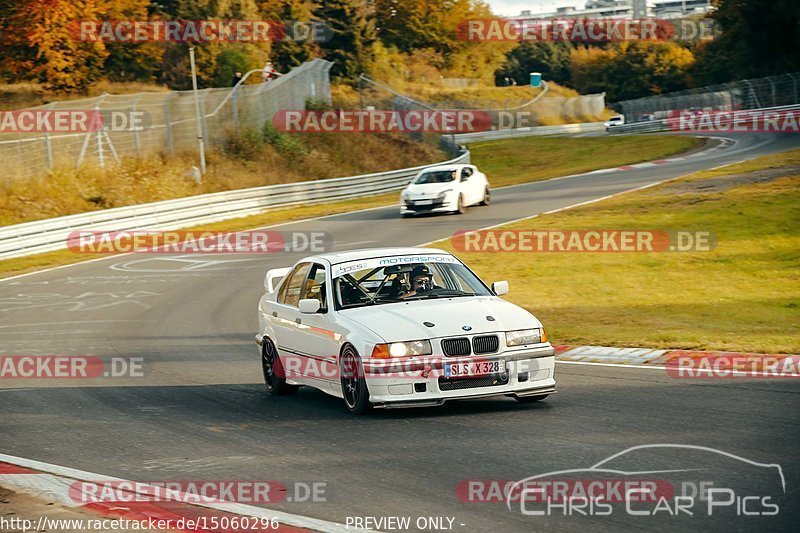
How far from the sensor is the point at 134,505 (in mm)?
7000

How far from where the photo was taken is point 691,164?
42.3m

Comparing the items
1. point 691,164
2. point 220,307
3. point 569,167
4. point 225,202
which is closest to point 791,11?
point 569,167

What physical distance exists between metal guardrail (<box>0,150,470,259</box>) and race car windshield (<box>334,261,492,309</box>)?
70.7ft

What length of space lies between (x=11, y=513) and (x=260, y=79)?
208 feet

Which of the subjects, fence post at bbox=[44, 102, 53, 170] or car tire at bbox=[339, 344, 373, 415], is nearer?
car tire at bbox=[339, 344, 373, 415]

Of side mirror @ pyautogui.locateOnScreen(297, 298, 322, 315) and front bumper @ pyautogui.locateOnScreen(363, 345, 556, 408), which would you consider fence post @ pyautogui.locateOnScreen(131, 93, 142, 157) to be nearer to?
side mirror @ pyautogui.locateOnScreen(297, 298, 322, 315)

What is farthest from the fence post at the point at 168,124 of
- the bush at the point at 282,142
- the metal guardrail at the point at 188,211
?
the bush at the point at 282,142

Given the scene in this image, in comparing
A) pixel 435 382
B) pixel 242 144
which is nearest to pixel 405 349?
pixel 435 382

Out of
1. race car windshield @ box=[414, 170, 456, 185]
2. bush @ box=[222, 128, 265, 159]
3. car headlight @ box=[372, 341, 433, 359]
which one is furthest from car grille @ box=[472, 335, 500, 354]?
bush @ box=[222, 128, 265, 159]

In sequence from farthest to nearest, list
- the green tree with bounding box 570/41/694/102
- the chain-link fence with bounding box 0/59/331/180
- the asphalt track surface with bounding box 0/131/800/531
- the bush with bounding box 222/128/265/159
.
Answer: the green tree with bounding box 570/41/694/102 < the bush with bounding box 222/128/265/159 < the chain-link fence with bounding box 0/59/331/180 < the asphalt track surface with bounding box 0/131/800/531

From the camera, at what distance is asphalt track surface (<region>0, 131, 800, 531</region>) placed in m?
6.89

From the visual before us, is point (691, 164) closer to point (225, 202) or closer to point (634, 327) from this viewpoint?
point (225, 202)

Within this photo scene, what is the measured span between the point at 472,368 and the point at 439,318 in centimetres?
61

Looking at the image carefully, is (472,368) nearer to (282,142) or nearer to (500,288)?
(500,288)
